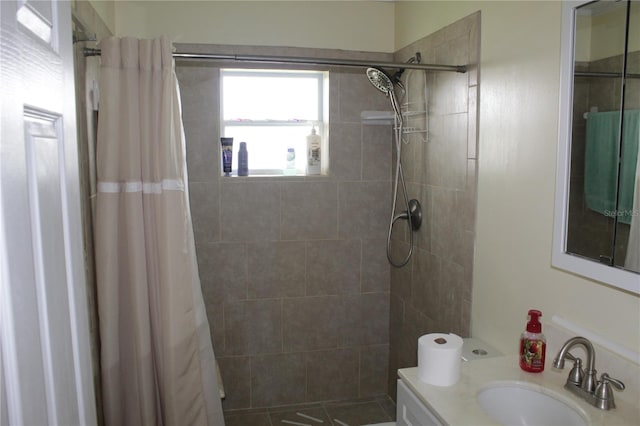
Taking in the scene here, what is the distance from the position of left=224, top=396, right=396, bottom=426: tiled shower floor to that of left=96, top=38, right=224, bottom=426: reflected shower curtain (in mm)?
931

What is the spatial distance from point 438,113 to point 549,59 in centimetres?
85

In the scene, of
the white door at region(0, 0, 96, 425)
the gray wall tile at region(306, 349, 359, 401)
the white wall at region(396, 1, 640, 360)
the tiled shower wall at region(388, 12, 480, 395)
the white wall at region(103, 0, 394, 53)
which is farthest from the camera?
the gray wall tile at region(306, 349, 359, 401)

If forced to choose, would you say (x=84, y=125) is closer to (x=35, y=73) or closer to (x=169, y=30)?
(x=169, y=30)

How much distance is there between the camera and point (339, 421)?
3221 mm

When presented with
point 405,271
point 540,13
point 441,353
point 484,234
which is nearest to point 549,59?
point 540,13

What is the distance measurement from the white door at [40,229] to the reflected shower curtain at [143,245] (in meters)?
1.03

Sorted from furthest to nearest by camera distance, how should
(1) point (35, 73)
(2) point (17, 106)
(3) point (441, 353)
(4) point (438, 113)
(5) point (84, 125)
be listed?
(4) point (438, 113), (5) point (84, 125), (3) point (441, 353), (1) point (35, 73), (2) point (17, 106)

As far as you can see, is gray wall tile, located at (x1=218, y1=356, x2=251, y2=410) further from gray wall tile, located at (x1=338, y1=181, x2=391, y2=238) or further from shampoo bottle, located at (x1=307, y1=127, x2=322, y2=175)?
shampoo bottle, located at (x1=307, y1=127, x2=322, y2=175)

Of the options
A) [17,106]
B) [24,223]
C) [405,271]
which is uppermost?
[17,106]

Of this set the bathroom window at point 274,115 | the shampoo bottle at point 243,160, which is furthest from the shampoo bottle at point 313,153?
the shampoo bottle at point 243,160

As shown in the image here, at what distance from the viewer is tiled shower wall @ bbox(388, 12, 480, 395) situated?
2.40 meters

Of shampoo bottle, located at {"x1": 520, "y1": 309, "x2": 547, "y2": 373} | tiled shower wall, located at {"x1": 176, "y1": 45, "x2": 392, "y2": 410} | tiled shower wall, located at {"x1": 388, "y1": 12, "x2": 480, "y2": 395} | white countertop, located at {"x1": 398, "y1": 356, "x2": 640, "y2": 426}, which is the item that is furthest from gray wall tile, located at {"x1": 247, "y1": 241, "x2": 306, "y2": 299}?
shampoo bottle, located at {"x1": 520, "y1": 309, "x2": 547, "y2": 373}

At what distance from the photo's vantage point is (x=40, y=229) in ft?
3.10

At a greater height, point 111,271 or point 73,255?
point 73,255
